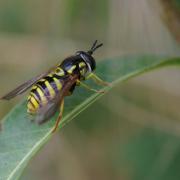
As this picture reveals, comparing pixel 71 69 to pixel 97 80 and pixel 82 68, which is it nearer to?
pixel 82 68

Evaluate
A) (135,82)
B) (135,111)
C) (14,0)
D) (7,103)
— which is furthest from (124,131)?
(14,0)

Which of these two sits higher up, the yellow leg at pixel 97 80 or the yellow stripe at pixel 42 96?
the yellow leg at pixel 97 80

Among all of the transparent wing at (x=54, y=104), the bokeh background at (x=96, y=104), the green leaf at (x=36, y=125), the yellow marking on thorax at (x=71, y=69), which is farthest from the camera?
the bokeh background at (x=96, y=104)

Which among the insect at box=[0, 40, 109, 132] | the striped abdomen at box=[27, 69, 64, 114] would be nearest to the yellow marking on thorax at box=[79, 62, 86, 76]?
the insect at box=[0, 40, 109, 132]

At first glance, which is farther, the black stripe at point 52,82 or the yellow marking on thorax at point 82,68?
the yellow marking on thorax at point 82,68

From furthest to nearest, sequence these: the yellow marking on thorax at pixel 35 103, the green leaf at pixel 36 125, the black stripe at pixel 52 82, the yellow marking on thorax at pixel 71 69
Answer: the yellow marking on thorax at pixel 71 69, the black stripe at pixel 52 82, the yellow marking on thorax at pixel 35 103, the green leaf at pixel 36 125

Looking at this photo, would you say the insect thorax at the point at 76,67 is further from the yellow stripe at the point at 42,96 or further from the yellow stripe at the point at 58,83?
the yellow stripe at the point at 42,96

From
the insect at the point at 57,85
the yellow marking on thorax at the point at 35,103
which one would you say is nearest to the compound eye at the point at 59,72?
the insect at the point at 57,85

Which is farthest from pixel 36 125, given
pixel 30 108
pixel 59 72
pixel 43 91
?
pixel 59 72

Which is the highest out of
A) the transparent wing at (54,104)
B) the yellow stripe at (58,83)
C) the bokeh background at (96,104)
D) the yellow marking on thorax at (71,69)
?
the yellow marking on thorax at (71,69)
